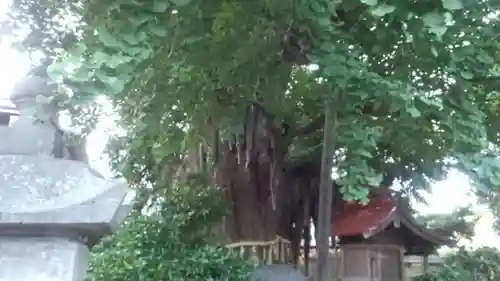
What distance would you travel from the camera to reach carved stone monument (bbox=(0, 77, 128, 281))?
1.72 metres

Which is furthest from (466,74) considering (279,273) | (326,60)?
(279,273)

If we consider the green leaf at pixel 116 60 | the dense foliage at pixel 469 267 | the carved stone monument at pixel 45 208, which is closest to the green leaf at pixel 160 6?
the green leaf at pixel 116 60

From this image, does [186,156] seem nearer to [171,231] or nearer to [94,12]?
[171,231]

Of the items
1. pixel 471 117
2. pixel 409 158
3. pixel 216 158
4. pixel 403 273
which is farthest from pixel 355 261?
pixel 471 117

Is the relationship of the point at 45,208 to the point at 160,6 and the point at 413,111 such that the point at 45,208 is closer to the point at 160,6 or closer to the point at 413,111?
the point at 160,6

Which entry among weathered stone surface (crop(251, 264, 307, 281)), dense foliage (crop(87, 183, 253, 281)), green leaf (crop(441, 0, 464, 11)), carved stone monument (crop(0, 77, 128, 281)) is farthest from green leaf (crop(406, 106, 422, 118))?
weathered stone surface (crop(251, 264, 307, 281))

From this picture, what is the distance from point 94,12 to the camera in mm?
2855

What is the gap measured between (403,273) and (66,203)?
6.12 meters

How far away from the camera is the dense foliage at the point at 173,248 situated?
4305 mm

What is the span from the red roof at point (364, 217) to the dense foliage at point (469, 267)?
1264 mm

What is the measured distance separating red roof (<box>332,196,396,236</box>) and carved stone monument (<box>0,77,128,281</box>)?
526 centimetres

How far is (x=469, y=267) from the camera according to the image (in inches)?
316

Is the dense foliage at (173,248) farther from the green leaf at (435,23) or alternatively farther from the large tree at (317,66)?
the green leaf at (435,23)

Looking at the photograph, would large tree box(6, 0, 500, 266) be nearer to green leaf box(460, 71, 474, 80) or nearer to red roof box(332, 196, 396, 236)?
green leaf box(460, 71, 474, 80)
